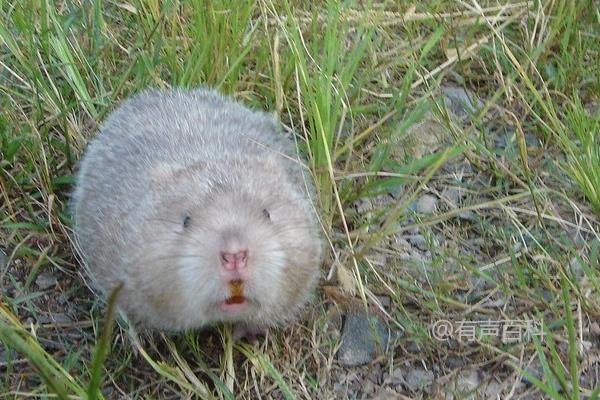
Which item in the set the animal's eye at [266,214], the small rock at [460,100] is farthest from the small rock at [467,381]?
the small rock at [460,100]

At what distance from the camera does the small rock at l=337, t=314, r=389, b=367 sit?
3.08 meters

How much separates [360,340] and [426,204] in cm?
74

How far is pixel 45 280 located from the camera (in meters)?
3.31

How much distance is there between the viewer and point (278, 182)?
2.98m

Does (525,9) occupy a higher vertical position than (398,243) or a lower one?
higher

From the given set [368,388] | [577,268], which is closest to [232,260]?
[368,388]

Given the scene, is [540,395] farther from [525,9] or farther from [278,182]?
[525,9]

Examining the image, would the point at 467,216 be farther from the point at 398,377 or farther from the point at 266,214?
the point at 266,214

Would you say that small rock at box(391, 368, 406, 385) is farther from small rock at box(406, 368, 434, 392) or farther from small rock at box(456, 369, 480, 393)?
small rock at box(456, 369, 480, 393)

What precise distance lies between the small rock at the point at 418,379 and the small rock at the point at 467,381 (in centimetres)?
9

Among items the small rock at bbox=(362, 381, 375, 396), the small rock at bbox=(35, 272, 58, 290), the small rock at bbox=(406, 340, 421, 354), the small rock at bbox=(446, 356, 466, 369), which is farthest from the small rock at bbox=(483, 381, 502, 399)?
the small rock at bbox=(35, 272, 58, 290)

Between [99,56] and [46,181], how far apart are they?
0.71m

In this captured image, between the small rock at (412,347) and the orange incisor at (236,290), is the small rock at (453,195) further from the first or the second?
the orange incisor at (236,290)

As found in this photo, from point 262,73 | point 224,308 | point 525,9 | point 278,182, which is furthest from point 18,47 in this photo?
point 525,9
